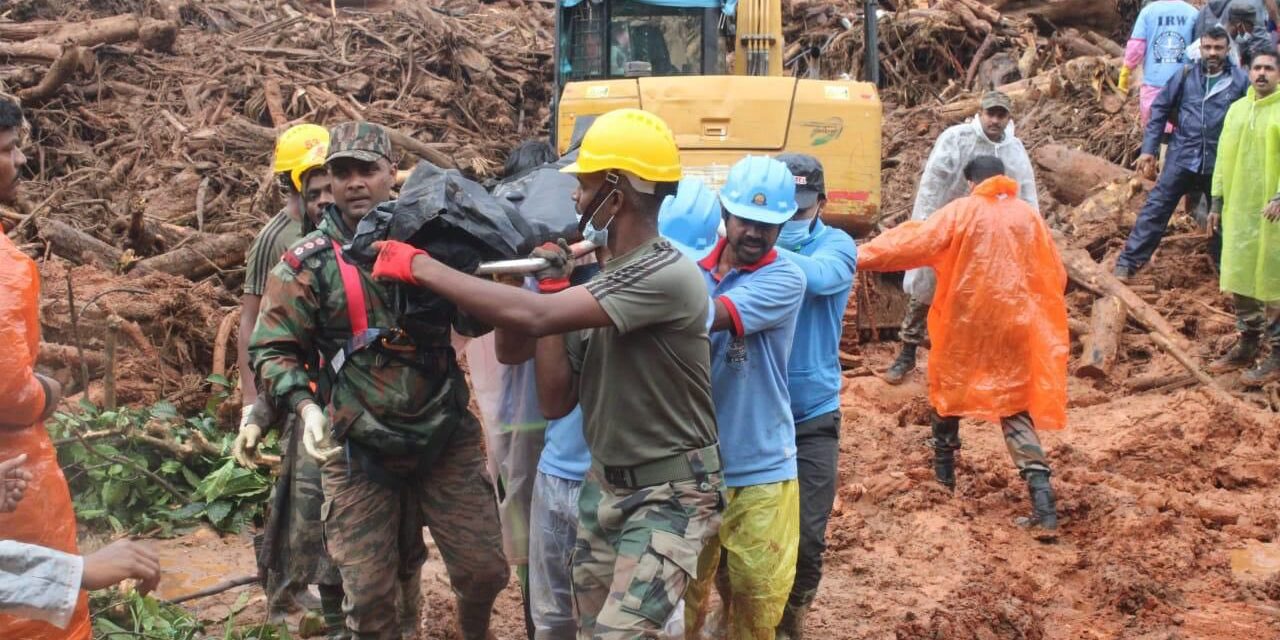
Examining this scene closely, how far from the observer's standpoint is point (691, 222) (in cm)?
476

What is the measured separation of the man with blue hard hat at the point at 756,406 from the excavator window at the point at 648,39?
19.9 ft

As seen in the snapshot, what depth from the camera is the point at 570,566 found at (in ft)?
12.6

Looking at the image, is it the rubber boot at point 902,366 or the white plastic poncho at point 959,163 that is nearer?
the white plastic poncho at point 959,163

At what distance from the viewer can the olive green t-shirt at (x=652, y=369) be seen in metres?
3.48

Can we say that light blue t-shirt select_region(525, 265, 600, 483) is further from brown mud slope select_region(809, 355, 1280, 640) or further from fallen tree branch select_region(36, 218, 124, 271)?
fallen tree branch select_region(36, 218, 124, 271)

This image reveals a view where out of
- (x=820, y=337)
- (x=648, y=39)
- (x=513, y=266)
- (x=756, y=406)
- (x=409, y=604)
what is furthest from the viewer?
(x=648, y=39)

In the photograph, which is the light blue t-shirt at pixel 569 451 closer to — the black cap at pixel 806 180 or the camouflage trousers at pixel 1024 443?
the black cap at pixel 806 180

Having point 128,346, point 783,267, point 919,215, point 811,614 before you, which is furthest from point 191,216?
point 783,267

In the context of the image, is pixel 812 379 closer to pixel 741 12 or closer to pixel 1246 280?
pixel 1246 280

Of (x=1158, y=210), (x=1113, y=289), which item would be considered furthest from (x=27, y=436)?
(x=1158, y=210)

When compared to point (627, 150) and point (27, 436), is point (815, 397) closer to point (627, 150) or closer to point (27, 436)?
point (627, 150)

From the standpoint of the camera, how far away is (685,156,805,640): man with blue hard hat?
4.29 metres

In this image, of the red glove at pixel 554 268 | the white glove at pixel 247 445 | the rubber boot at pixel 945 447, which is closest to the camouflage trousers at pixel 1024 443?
the rubber boot at pixel 945 447

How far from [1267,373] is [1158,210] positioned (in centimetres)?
167
